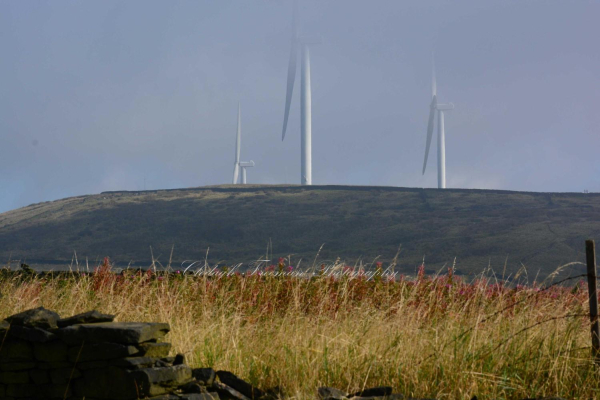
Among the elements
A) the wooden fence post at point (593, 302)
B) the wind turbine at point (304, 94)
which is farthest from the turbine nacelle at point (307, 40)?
the wooden fence post at point (593, 302)

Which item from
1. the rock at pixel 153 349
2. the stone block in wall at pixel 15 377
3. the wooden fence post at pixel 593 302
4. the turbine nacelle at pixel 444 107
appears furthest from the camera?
the turbine nacelle at pixel 444 107

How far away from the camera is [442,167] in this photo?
59.6 meters

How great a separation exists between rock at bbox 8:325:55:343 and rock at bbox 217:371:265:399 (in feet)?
5.13

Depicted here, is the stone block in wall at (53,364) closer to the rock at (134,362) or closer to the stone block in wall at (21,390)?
the stone block in wall at (21,390)

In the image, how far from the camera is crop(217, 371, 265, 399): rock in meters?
6.07

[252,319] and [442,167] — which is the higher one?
[442,167]

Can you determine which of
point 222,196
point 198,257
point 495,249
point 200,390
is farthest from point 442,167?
point 200,390

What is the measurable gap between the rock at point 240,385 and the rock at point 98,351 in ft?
2.77

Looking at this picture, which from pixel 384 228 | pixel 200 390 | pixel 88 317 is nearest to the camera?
pixel 200 390

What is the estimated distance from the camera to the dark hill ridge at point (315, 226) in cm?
5716

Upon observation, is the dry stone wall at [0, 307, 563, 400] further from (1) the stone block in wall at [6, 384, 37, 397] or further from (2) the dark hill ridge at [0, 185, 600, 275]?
(2) the dark hill ridge at [0, 185, 600, 275]

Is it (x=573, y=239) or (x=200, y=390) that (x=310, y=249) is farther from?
(x=200, y=390)

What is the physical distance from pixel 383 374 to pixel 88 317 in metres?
2.80

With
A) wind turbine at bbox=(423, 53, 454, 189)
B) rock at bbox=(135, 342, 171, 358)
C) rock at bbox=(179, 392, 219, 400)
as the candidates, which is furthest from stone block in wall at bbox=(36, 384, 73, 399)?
wind turbine at bbox=(423, 53, 454, 189)
